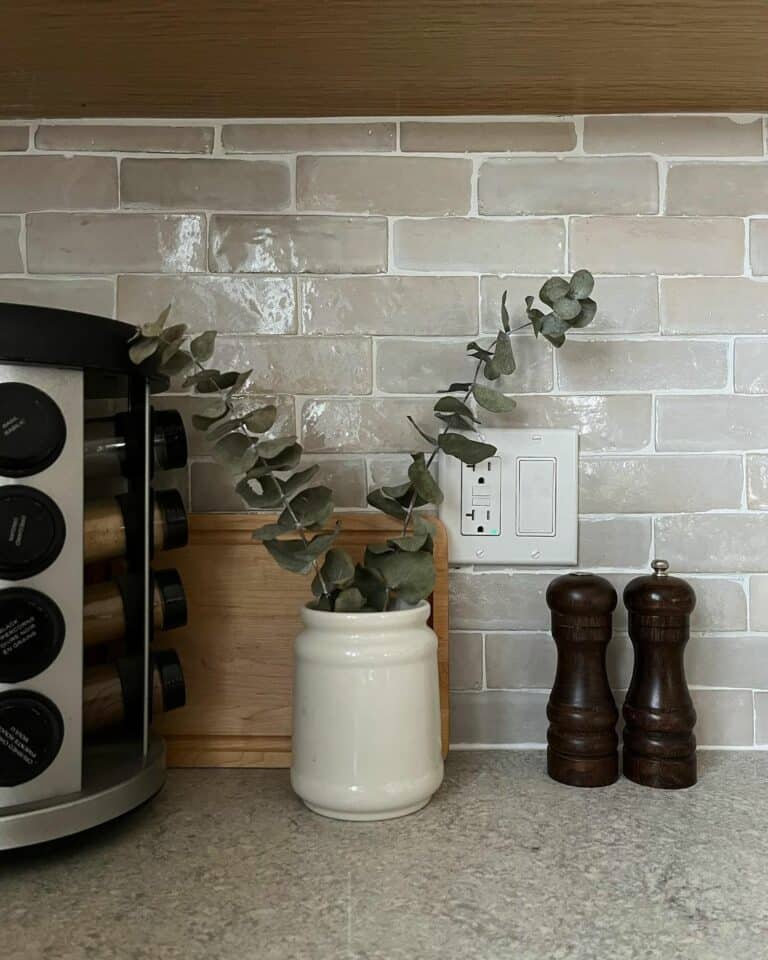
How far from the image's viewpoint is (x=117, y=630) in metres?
0.78

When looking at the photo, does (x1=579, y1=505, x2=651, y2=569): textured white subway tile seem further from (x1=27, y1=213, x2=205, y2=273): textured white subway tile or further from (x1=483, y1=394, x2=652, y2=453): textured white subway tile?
(x1=27, y1=213, x2=205, y2=273): textured white subway tile

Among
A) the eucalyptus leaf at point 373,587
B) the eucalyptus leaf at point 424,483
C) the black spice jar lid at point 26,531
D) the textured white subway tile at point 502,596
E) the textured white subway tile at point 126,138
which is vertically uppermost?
the textured white subway tile at point 126,138

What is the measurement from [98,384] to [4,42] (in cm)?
31

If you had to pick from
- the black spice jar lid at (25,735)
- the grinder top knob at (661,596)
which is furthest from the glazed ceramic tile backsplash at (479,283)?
the black spice jar lid at (25,735)

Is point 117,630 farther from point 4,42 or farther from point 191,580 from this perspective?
point 4,42

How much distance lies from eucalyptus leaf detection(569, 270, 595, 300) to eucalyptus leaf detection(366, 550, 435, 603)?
0.30 metres

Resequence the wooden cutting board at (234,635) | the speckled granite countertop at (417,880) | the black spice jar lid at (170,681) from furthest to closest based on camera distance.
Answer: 1. the wooden cutting board at (234,635)
2. the black spice jar lid at (170,681)
3. the speckled granite countertop at (417,880)

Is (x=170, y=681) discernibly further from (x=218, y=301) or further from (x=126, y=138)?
(x=126, y=138)

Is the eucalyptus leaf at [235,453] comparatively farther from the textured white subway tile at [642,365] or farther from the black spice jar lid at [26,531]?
the textured white subway tile at [642,365]

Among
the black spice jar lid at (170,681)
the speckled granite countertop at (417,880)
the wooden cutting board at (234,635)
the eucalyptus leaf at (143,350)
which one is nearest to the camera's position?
the speckled granite countertop at (417,880)

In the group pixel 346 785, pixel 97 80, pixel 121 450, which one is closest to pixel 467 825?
pixel 346 785

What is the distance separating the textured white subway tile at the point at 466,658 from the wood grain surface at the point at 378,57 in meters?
0.56

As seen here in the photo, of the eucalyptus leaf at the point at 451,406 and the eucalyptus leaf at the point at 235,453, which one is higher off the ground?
the eucalyptus leaf at the point at 451,406

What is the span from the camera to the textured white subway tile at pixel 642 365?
0.96m
